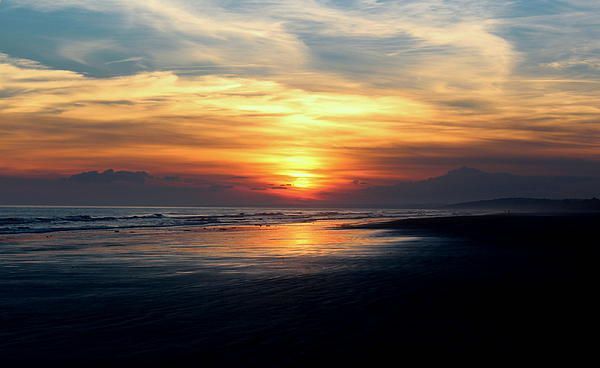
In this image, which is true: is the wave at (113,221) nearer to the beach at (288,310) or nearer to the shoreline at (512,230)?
the shoreline at (512,230)

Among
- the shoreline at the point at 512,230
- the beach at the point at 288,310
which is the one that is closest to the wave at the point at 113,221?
the shoreline at the point at 512,230

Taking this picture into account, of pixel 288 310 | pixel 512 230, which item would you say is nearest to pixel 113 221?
pixel 512 230

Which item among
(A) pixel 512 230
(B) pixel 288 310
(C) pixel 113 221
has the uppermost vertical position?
(C) pixel 113 221

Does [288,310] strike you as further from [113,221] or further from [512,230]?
[113,221]

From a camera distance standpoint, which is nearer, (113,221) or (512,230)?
(512,230)

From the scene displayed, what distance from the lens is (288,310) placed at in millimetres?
12711

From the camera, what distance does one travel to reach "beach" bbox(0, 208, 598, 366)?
30.6 ft

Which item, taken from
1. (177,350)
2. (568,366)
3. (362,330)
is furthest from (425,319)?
(177,350)

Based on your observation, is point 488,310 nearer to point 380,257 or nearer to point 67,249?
point 380,257

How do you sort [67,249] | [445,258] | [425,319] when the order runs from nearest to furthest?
[425,319] → [445,258] → [67,249]

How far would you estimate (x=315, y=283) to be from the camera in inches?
668

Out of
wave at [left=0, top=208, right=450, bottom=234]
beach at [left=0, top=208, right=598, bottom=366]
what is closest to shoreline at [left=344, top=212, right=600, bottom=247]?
beach at [left=0, top=208, right=598, bottom=366]

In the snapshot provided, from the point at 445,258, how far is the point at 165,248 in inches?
589

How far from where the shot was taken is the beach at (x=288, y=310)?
9.33 m
